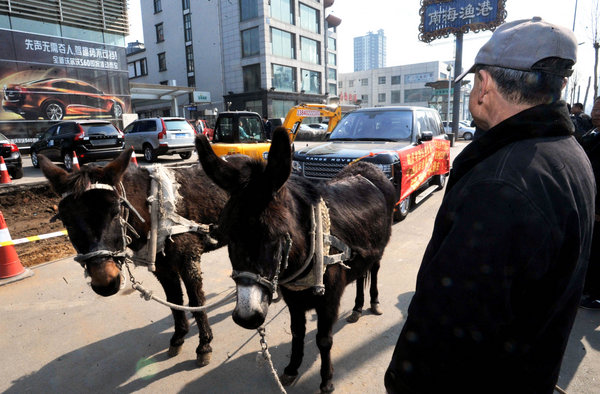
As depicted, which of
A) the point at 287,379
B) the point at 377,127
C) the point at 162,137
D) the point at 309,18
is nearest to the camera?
the point at 287,379

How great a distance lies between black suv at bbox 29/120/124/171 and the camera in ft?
39.2

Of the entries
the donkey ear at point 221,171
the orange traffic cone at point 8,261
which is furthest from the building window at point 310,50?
the donkey ear at point 221,171

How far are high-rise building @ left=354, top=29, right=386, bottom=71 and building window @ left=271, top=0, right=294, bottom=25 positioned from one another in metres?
166

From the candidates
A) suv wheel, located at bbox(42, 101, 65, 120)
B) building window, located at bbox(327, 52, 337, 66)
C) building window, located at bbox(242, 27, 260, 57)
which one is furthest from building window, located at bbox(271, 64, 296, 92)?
suv wheel, located at bbox(42, 101, 65, 120)

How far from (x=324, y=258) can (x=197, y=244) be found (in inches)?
50.8

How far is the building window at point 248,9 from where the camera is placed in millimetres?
33688

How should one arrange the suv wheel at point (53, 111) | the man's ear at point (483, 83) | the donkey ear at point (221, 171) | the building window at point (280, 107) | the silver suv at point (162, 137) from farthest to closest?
the building window at point (280, 107)
the suv wheel at point (53, 111)
the silver suv at point (162, 137)
the donkey ear at point (221, 171)
the man's ear at point (483, 83)

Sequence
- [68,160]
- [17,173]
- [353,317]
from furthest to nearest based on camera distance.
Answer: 1. [68,160]
2. [17,173]
3. [353,317]

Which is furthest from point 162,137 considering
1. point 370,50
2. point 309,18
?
point 370,50

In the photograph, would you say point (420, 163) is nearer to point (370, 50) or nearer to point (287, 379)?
point (287, 379)

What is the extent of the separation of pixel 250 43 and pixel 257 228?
1481 inches

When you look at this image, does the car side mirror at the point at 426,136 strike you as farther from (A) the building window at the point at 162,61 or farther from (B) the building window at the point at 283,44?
(A) the building window at the point at 162,61

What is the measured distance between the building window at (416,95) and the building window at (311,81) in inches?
1489

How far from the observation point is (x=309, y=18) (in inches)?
1522
